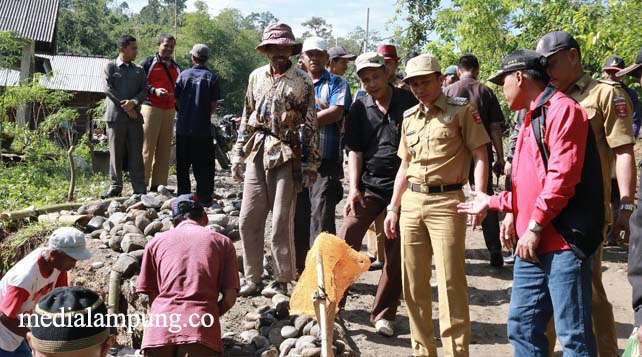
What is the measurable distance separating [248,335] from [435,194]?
1796mm

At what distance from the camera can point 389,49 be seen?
6426 millimetres

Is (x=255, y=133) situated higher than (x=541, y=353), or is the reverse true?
(x=255, y=133)

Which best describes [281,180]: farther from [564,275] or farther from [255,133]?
[564,275]

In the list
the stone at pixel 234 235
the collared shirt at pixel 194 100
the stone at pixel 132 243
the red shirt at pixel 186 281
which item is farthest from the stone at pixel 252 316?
the collared shirt at pixel 194 100

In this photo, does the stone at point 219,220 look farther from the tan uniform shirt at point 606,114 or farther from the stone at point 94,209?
the tan uniform shirt at point 606,114

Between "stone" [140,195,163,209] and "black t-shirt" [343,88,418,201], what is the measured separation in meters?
3.31

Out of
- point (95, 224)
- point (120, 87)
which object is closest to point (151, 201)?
point (95, 224)

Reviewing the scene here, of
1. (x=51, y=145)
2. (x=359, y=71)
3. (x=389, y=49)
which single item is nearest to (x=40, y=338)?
(x=359, y=71)

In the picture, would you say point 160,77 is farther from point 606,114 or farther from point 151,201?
point 606,114

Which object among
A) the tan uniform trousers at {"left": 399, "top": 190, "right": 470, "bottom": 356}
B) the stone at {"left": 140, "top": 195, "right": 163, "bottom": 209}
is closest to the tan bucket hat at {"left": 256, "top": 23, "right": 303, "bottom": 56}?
the tan uniform trousers at {"left": 399, "top": 190, "right": 470, "bottom": 356}

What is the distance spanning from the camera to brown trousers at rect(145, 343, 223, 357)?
383 centimetres

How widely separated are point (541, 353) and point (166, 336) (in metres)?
2.11

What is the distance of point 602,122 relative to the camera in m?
3.96

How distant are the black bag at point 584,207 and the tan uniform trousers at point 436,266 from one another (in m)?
0.99
